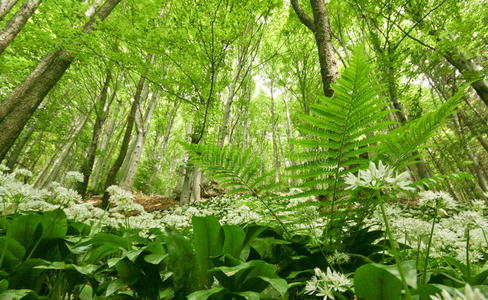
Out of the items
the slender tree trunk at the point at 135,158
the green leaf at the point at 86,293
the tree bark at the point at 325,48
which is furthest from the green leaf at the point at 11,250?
the slender tree trunk at the point at 135,158

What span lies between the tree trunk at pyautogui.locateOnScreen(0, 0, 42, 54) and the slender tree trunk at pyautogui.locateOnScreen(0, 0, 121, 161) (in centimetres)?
61

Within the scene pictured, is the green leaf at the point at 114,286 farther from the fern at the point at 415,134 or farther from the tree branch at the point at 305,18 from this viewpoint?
the tree branch at the point at 305,18

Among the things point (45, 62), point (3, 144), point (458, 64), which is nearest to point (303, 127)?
point (3, 144)

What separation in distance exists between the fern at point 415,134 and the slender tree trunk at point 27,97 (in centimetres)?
524

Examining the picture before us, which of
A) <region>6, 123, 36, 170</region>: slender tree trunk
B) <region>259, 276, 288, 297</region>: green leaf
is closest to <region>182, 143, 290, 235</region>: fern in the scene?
<region>259, 276, 288, 297</region>: green leaf

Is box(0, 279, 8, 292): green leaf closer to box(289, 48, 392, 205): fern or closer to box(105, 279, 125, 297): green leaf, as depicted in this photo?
box(105, 279, 125, 297): green leaf

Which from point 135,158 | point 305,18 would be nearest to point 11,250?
point 305,18

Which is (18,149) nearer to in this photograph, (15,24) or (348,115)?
(15,24)

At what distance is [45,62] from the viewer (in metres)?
4.32

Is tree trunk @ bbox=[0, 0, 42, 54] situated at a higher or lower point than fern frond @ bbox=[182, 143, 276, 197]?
higher

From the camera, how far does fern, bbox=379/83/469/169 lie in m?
0.94

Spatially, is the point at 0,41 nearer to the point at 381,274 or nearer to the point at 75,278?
the point at 75,278

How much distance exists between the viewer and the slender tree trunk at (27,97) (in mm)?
3725

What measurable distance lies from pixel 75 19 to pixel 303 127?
616 centimetres
